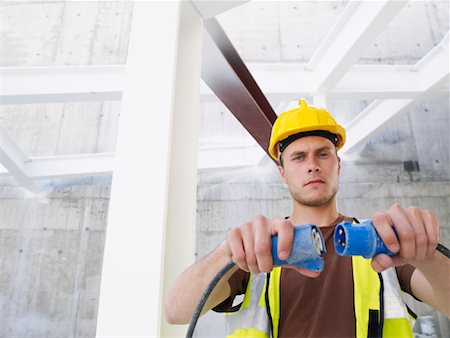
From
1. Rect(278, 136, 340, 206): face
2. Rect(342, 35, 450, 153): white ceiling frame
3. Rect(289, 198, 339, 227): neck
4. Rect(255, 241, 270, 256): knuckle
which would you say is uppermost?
Rect(342, 35, 450, 153): white ceiling frame

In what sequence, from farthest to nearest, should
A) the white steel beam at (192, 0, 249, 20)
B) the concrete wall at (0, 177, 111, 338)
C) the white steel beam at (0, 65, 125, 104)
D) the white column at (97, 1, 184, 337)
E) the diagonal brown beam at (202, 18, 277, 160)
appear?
the concrete wall at (0, 177, 111, 338) → the white steel beam at (0, 65, 125, 104) → the diagonal brown beam at (202, 18, 277, 160) → the white steel beam at (192, 0, 249, 20) → the white column at (97, 1, 184, 337)

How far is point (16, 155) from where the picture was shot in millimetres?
5383

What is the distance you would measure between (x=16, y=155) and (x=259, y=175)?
3.67m

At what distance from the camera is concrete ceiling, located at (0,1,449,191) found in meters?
3.86

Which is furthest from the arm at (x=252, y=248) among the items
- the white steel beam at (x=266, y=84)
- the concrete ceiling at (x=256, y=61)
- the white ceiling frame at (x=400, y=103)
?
the white ceiling frame at (x=400, y=103)

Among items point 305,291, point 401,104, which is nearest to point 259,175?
point 401,104

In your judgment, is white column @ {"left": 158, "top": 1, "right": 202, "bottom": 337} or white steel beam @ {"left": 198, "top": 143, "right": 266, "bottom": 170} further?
white steel beam @ {"left": 198, "top": 143, "right": 266, "bottom": 170}

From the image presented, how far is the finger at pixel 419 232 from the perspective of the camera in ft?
2.52

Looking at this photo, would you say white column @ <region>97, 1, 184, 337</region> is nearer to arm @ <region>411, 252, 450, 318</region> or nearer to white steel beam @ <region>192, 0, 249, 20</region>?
white steel beam @ <region>192, 0, 249, 20</region>

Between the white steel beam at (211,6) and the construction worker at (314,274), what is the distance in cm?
55

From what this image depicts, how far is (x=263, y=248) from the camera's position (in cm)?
76

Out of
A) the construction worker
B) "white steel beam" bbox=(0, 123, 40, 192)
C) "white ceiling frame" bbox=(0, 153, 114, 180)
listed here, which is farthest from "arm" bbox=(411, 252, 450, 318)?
"white ceiling frame" bbox=(0, 153, 114, 180)

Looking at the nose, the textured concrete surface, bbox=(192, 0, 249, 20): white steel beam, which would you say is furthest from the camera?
the textured concrete surface

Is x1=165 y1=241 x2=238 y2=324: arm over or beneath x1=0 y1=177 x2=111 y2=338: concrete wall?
beneath
